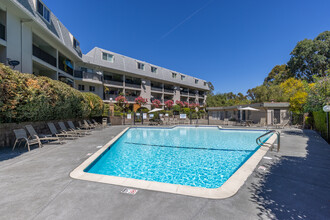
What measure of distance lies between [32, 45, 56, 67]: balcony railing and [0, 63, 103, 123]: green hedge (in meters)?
5.36

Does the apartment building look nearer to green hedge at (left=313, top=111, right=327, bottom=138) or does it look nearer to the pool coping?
the pool coping

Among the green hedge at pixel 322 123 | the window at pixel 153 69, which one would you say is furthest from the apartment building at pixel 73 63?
the green hedge at pixel 322 123

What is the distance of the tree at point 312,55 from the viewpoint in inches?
1045

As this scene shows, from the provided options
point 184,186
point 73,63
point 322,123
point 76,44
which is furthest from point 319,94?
point 73,63

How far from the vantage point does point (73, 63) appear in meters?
20.2

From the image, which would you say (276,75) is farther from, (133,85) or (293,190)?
(293,190)

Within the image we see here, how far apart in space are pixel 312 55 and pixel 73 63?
39112mm

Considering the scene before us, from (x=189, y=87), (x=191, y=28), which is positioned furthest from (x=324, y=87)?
(x=189, y=87)

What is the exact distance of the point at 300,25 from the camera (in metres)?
18.5

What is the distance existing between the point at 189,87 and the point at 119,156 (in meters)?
32.6

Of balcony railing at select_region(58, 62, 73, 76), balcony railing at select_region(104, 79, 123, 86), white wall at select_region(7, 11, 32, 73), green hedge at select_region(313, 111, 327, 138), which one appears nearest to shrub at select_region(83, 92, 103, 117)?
balcony railing at select_region(58, 62, 73, 76)

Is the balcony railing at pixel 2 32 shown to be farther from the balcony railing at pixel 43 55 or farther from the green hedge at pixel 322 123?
the green hedge at pixel 322 123

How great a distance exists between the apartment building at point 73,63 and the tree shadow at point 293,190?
13.5 metres

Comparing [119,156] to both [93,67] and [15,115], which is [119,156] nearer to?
[15,115]
